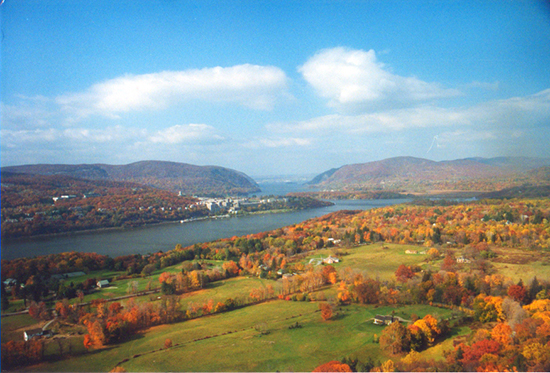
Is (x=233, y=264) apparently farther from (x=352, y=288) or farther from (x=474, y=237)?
(x=474, y=237)

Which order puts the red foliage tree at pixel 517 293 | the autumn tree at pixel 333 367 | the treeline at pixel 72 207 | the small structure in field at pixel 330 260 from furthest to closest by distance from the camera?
the small structure in field at pixel 330 260
the treeline at pixel 72 207
the red foliage tree at pixel 517 293
the autumn tree at pixel 333 367

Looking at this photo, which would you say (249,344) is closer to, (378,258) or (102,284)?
(102,284)

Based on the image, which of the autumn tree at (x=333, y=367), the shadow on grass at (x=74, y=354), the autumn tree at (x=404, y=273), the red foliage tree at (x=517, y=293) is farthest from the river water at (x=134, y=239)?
the red foliage tree at (x=517, y=293)

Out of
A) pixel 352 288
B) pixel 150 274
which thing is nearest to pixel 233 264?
pixel 150 274

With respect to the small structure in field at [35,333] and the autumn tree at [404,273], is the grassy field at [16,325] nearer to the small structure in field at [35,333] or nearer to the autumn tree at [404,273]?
the small structure in field at [35,333]

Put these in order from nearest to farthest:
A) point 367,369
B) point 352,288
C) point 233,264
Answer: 1. point 367,369
2. point 352,288
3. point 233,264

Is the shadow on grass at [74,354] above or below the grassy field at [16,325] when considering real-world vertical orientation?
below
